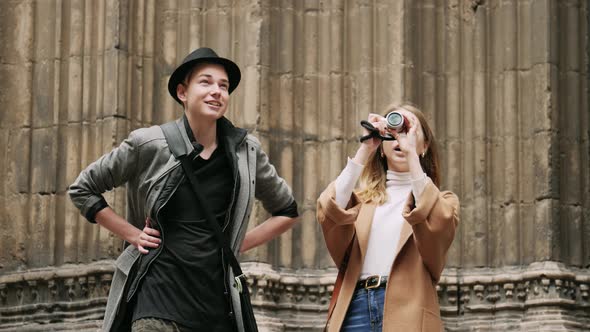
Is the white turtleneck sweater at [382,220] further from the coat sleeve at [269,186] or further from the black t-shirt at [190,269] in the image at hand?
the black t-shirt at [190,269]

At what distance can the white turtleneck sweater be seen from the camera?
21.7 feet

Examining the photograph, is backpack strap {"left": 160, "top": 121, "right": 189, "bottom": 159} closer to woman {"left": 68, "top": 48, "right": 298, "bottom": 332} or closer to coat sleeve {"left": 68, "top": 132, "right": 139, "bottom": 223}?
woman {"left": 68, "top": 48, "right": 298, "bottom": 332}

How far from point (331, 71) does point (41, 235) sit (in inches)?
99.4

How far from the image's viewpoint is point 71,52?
11.5m

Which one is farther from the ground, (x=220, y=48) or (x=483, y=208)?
(x=220, y=48)

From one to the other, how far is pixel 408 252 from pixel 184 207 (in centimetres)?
102

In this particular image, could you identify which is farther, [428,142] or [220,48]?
[220,48]

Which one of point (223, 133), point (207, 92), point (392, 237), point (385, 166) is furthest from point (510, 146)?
point (207, 92)

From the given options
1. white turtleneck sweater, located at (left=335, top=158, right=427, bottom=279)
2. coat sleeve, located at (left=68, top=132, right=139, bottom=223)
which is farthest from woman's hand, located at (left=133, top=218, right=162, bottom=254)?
white turtleneck sweater, located at (left=335, top=158, right=427, bottom=279)

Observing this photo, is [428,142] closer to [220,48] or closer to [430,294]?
[430,294]

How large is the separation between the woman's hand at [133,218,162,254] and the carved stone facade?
440 cm

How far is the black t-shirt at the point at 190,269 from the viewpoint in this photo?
246 inches

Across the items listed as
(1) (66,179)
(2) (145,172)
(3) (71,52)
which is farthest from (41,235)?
(2) (145,172)

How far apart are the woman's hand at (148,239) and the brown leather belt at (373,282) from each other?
3.04ft
